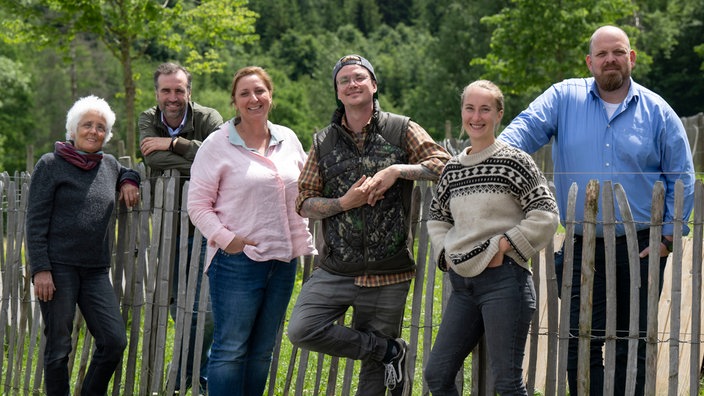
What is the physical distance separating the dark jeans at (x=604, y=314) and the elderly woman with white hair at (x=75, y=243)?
7.92 feet

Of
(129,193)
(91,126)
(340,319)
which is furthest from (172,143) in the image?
(340,319)

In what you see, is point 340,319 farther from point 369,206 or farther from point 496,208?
point 496,208

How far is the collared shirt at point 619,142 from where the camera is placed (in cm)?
457

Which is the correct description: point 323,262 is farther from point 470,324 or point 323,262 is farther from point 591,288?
point 591,288

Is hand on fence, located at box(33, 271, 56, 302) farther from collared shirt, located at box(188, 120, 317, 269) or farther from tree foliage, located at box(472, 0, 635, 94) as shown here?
Result: tree foliage, located at box(472, 0, 635, 94)

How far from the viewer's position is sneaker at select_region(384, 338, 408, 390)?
15.7ft

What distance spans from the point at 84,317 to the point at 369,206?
1.82m

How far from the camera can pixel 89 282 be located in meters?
5.39

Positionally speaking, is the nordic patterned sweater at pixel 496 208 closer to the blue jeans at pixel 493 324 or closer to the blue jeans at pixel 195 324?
the blue jeans at pixel 493 324

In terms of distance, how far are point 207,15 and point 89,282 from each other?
15.0m

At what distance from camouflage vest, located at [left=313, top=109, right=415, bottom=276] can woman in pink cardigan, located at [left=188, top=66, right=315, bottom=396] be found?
354 millimetres

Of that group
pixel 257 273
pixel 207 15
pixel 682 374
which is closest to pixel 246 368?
pixel 257 273

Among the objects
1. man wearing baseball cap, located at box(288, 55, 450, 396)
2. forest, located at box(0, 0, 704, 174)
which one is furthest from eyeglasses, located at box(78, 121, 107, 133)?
man wearing baseball cap, located at box(288, 55, 450, 396)

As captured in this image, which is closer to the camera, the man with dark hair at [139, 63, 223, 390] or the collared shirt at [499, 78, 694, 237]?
the collared shirt at [499, 78, 694, 237]
